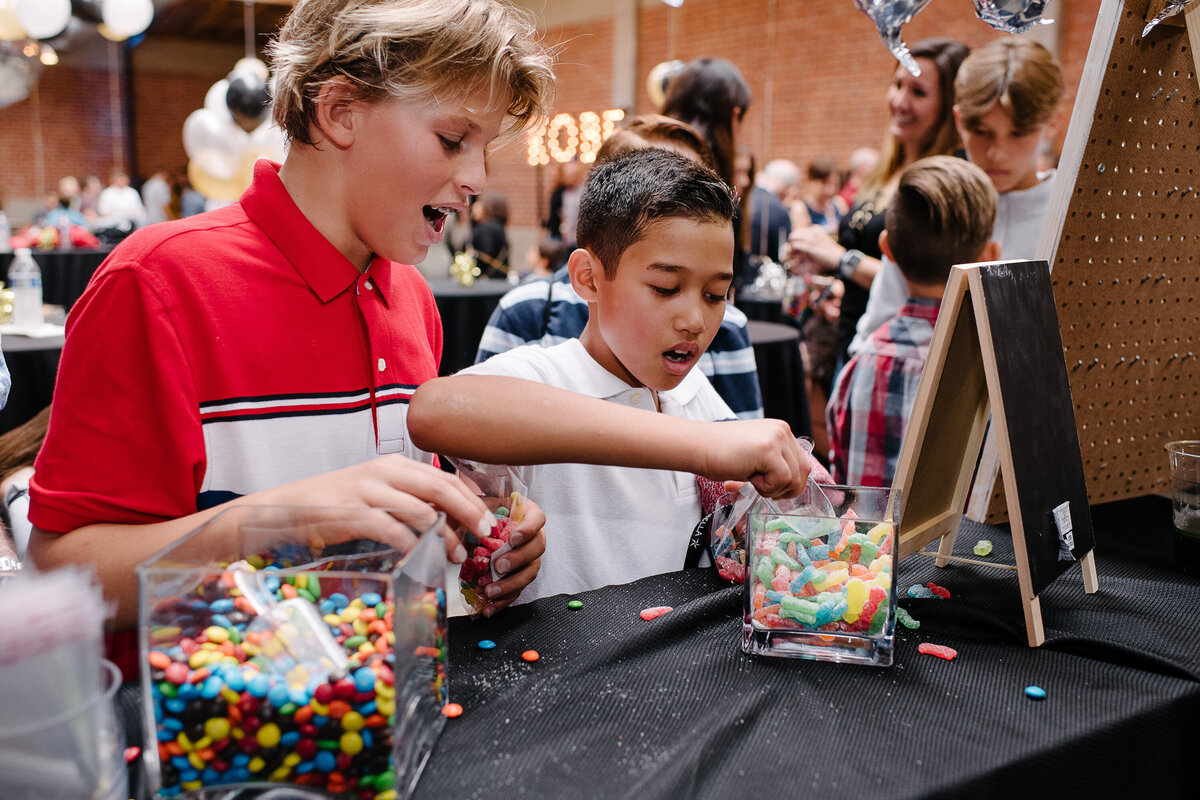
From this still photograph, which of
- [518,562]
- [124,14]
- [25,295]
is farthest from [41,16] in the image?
[518,562]

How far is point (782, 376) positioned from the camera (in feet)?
12.4

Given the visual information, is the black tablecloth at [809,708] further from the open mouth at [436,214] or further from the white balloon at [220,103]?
the white balloon at [220,103]

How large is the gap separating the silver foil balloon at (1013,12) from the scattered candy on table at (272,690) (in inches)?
56.0

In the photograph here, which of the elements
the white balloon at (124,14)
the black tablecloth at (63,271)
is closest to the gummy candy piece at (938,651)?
the black tablecloth at (63,271)

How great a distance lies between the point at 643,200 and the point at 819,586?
2.08ft

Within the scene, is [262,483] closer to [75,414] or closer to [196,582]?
[75,414]

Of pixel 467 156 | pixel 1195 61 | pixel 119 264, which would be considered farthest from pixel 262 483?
pixel 1195 61

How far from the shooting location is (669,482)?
1.46m

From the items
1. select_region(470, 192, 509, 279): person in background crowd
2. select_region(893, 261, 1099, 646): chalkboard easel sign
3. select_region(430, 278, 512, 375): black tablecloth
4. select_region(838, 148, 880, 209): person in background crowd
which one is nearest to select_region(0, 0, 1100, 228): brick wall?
select_region(838, 148, 880, 209): person in background crowd

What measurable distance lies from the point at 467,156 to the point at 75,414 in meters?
0.51

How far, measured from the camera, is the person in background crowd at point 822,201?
23.3 ft

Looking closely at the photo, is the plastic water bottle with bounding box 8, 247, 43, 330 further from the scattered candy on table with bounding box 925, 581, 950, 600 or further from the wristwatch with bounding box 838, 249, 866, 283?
the scattered candy on table with bounding box 925, 581, 950, 600

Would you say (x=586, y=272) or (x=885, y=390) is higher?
(x=586, y=272)

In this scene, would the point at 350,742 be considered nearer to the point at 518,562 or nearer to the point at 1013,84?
the point at 518,562
